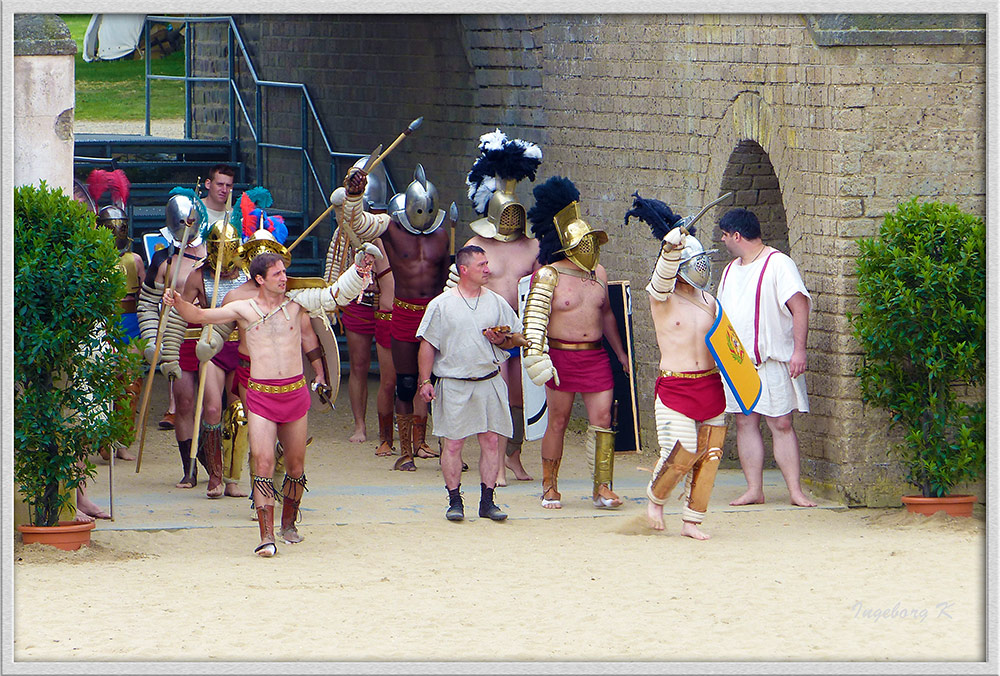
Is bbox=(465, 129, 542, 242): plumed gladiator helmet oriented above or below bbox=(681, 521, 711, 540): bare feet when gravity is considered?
above

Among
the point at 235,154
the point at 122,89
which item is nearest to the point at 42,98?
the point at 235,154

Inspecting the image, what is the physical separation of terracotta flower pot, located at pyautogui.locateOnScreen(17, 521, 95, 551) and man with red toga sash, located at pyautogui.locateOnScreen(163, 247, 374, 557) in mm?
873

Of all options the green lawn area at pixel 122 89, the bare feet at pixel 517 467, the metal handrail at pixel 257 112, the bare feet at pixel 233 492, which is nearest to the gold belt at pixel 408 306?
the bare feet at pixel 517 467

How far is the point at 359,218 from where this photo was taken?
964 centimetres

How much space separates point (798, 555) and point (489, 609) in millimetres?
1813

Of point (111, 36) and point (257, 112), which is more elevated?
point (111, 36)

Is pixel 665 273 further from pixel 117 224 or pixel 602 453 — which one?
pixel 117 224

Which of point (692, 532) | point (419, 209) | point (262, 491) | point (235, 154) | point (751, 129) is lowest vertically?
point (692, 532)

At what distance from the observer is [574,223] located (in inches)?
350

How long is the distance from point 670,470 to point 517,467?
195 centimetres

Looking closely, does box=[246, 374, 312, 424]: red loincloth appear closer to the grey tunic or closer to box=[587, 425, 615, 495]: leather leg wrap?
the grey tunic

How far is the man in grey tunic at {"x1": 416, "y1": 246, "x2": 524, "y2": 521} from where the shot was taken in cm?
854

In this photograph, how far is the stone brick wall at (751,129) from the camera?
28.8 feet

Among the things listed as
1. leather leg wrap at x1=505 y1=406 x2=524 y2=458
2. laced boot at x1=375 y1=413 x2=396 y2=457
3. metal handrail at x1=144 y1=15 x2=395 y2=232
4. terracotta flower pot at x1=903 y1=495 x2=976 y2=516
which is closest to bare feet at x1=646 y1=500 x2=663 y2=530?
terracotta flower pot at x1=903 y1=495 x2=976 y2=516
